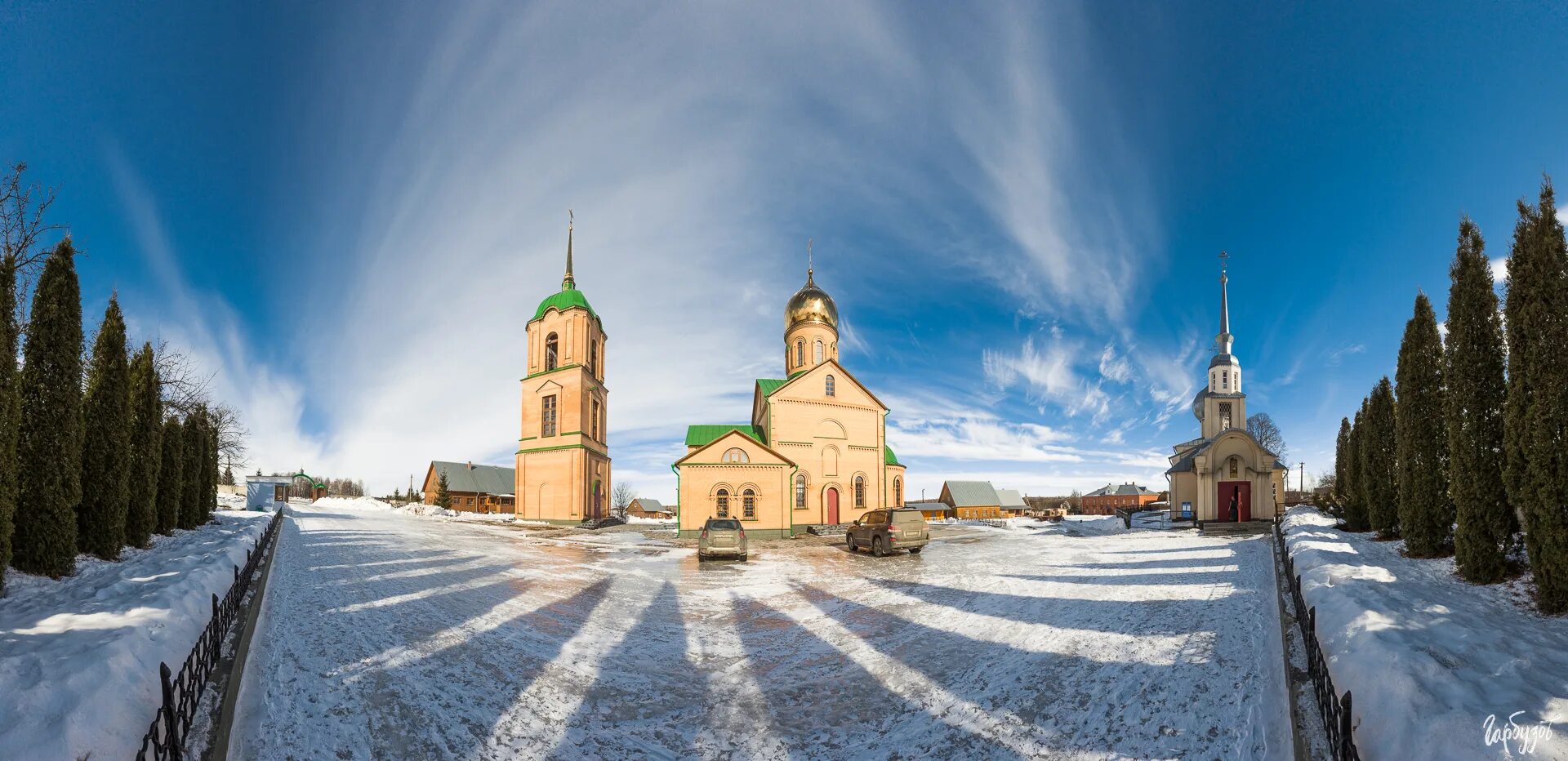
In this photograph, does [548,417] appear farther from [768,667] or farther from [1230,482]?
[1230,482]

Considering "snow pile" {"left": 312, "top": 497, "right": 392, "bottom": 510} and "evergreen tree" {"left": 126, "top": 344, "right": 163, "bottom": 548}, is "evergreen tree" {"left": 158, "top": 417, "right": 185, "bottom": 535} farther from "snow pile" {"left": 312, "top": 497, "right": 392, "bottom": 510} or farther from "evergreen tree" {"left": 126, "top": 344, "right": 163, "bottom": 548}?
"snow pile" {"left": 312, "top": 497, "right": 392, "bottom": 510}

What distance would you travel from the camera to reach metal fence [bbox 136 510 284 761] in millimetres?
3713

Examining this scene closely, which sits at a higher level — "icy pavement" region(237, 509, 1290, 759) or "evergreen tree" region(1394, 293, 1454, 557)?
"evergreen tree" region(1394, 293, 1454, 557)

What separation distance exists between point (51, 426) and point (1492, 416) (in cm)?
2243

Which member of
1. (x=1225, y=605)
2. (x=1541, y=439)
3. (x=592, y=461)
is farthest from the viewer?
(x=592, y=461)

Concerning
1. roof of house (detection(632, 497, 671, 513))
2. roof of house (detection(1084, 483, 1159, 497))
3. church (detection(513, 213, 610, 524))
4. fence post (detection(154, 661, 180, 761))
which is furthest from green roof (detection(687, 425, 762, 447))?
roof of house (detection(1084, 483, 1159, 497))

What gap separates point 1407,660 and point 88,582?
593 inches

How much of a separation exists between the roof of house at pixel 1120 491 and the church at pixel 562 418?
7795 centimetres

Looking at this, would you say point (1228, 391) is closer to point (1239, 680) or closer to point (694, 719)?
point (1239, 680)

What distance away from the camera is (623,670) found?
22.3ft

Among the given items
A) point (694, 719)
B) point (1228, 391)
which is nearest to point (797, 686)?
point (694, 719)

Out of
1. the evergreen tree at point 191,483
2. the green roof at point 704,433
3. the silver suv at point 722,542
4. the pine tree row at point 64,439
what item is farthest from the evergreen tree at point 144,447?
the green roof at point 704,433

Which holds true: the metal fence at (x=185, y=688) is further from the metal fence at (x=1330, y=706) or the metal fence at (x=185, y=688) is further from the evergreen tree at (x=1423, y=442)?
the evergreen tree at (x=1423, y=442)

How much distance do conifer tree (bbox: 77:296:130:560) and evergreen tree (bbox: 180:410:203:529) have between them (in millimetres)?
6608
